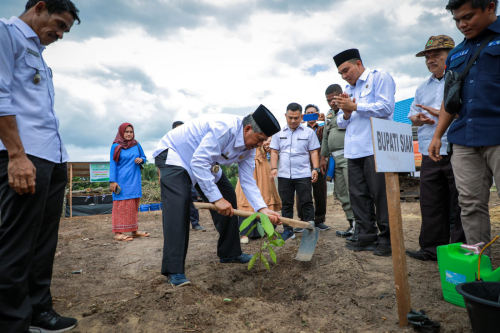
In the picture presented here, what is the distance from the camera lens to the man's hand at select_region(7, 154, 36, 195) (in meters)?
1.55

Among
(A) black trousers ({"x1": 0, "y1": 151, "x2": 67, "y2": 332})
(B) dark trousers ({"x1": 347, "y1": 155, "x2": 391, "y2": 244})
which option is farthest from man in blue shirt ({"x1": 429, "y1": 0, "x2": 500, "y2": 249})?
(A) black trousers ({"x1": 0, "y1": 151, "x2": 67, "y2": 332})

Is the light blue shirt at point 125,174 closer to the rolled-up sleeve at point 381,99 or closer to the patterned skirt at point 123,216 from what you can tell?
the patterned skirt at point 123,216

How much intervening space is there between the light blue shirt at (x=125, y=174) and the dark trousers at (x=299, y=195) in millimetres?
2234

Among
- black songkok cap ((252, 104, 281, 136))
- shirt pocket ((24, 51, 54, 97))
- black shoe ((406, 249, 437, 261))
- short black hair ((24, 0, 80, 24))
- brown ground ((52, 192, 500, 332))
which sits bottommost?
brown ground ((52, 192, 500, 332))

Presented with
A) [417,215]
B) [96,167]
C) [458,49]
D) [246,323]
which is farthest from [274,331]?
[96,167]

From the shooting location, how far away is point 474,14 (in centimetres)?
204

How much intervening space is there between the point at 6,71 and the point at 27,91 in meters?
0.16

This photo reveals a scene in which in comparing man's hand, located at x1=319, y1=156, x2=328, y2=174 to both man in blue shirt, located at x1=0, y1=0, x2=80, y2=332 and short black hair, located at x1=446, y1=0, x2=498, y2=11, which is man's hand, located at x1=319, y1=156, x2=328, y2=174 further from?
man in blue shirt, located at x1=0, y1=0, x2=80, y2=332

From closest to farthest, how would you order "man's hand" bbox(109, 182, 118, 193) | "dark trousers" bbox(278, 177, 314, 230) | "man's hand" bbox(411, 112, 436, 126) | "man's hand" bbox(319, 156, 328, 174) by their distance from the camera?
"man's hand" bbox(411, 112, 436, 126)
"dark trousers" bbox(278, 177, 314, 230)
"man's hand" bbox(109, 182, 118, 193)
"man's hand" bbox(319, 156, 328, 174)

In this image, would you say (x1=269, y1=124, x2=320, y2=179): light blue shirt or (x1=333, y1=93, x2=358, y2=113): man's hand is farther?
(x1=269, y1=124, x2=320, y2=179): light blue shirt

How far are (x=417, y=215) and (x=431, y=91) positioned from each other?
3975 millimetres

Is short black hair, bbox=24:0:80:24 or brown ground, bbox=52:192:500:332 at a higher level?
short black hair, bbox=24:0:80:24

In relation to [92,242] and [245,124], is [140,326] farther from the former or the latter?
[92,242]

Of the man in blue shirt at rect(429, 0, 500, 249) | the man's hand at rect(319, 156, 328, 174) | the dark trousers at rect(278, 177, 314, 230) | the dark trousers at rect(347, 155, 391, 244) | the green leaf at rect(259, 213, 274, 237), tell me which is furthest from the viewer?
the man's hand at rect(319, 156, 328, 174)
